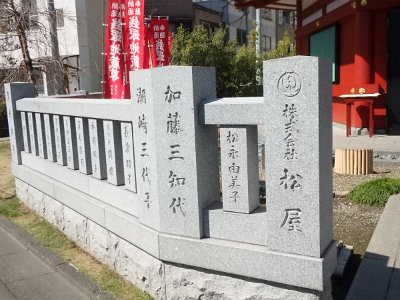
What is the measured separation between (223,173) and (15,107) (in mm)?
4780

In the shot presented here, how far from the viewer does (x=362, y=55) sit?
10367 millimetres

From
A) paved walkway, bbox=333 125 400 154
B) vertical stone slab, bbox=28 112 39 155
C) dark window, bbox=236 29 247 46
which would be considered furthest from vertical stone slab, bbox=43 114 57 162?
dark window, bbox=236 29 247 46

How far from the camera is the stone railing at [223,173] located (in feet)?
9.11

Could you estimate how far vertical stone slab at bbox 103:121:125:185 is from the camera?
4.34 m

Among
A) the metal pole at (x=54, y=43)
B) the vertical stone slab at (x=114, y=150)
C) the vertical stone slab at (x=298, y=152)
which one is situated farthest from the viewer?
the metal pole at (x=54, y=43)

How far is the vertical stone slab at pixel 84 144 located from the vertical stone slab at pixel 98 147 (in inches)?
8.4

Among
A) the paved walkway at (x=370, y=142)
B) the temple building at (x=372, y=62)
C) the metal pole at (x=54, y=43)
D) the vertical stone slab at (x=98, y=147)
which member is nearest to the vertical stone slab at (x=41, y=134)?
the vertical stone slab at (x=98, y=147)

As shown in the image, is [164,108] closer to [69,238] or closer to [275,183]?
[275,183]

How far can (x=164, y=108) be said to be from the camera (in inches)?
132

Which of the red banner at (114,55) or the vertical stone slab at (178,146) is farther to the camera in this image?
the red banner at (114,55)

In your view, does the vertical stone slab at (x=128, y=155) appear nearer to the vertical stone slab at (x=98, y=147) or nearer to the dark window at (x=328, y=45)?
the vertical stone slab at (x=98, y=147)

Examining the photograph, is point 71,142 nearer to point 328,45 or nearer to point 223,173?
point 223,173

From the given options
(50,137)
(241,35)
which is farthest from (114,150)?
(241,35)

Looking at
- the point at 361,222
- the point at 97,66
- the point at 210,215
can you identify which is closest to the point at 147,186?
the point at 210,215
